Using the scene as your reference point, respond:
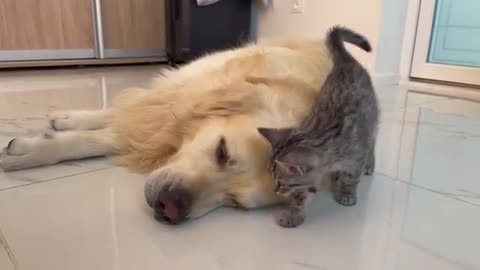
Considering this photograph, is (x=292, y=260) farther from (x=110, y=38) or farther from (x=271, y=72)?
(x=110, y=38)

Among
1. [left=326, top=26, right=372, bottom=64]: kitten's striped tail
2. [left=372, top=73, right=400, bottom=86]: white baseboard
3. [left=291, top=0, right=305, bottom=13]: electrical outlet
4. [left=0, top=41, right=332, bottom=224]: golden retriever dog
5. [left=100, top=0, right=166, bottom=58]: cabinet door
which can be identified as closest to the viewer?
[left=0, top=41, right=332, bottom=224]: golden retriever dog

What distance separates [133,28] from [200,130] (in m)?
2.89

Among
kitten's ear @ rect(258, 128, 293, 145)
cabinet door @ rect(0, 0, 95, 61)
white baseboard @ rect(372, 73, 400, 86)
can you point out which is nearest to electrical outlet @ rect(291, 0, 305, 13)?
white baseboard @ rect(372, 73, 400, 86)

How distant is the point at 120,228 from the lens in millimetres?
800

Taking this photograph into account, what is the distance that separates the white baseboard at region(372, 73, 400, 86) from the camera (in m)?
2.77

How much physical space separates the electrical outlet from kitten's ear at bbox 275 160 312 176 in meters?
2.51

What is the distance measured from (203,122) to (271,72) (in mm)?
239

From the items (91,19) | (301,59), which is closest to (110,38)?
(91,19)

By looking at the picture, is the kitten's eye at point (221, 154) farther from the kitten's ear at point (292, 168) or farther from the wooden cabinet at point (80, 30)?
the wooden cabinet at point (80, 30)

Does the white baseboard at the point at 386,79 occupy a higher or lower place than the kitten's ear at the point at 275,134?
lower

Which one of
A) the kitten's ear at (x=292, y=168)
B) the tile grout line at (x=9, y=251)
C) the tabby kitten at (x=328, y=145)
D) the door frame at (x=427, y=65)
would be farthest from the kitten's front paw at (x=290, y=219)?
the door frame at (x=427, y=65)

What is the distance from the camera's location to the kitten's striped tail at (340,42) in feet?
3.38

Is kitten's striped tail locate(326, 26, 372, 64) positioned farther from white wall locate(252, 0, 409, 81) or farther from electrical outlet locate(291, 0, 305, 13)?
electrical outlet locate(291, 0, 305, 13)

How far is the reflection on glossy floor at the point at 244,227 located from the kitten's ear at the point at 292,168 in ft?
0.44
